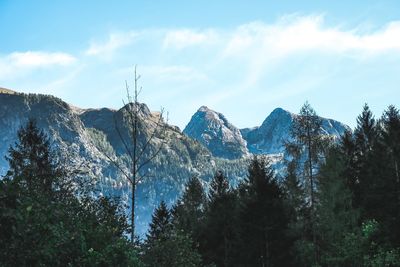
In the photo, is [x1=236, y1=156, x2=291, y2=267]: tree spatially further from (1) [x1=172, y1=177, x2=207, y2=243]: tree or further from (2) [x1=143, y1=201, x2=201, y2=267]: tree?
(1) [x1=172, y1=177, x2=207, y2=243]: tree

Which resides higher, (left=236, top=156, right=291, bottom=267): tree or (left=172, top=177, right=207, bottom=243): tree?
(left=172, top=177, right=207, bottom=243): tree

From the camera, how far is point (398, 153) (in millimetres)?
34594

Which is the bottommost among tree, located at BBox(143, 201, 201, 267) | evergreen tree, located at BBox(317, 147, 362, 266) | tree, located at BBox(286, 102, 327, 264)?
tree, located at BBox(143, 201, 201, 267)

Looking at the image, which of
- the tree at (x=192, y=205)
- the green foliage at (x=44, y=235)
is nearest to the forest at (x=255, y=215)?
the green foliage at (x=44, y=235)

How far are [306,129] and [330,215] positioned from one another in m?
7.26

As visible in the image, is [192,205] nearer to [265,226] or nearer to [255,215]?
[255,215]

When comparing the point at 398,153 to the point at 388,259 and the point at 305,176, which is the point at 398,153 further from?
the point at 388,259

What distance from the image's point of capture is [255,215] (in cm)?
3944

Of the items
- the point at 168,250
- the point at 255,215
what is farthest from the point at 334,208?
the point at 168,250

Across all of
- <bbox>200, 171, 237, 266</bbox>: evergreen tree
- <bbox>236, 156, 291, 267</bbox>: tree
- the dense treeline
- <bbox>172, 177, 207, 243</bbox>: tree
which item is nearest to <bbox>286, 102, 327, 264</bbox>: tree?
the dense treeline

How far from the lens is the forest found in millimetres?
10195

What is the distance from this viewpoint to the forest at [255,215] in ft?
33.4

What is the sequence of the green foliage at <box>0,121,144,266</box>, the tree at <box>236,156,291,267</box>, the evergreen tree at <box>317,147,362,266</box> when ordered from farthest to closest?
the tree at <box>236,156,291,267</box> < the evergreen tree at <box>317,147,362,266</box> < the green foliage at <box>0,121,144,266</box>

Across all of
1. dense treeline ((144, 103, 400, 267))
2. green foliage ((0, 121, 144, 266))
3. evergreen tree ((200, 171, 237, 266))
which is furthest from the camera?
evergreen tree ((200, 171, 237, 266))
